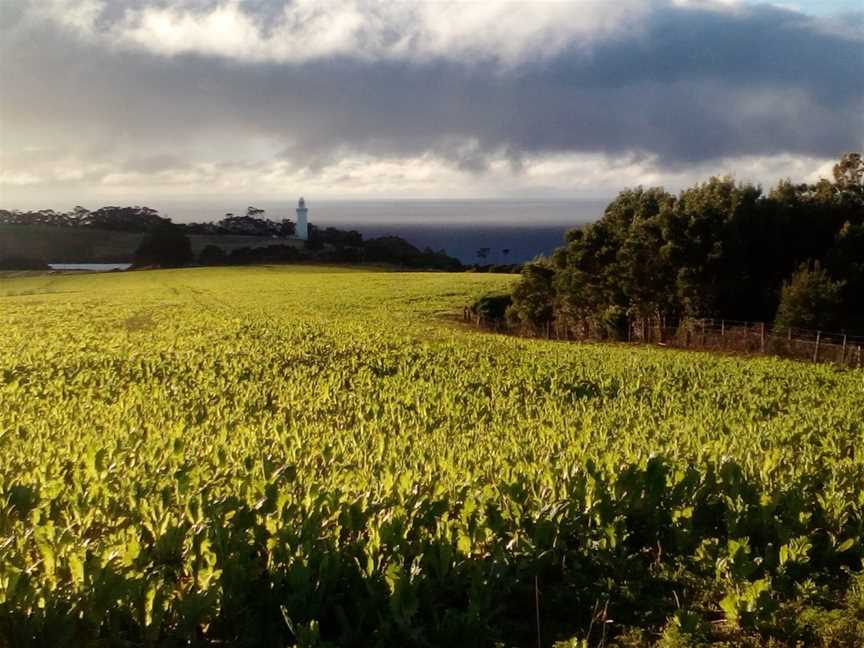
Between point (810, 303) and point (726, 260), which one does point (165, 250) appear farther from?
point (810, 303)

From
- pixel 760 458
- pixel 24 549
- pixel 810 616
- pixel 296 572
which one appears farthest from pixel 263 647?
pixel 760 458

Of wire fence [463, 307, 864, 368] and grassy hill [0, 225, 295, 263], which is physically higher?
grassy hill [0, 225, 295, 263]

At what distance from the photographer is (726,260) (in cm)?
3572

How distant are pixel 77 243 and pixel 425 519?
103215mm

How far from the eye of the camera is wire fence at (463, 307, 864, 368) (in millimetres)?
26000

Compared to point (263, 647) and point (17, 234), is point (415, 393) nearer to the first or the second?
point (263, 647)

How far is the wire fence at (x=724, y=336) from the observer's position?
2600 centimetres

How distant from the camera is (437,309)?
1731 inches

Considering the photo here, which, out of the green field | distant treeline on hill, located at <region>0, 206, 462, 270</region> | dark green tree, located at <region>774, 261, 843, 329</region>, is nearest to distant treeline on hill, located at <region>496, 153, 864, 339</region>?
dark green tree, located at <region>774, 261, 843, 329</region>

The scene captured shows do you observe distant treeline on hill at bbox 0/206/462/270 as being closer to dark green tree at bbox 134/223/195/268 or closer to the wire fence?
dark green tree at bbox 134/223/195/268

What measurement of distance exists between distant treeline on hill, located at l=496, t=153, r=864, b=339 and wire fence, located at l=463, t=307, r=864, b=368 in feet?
1.24

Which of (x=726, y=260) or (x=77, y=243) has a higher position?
(x=77, y=243)

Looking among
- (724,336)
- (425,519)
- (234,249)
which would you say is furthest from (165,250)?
(425,519)

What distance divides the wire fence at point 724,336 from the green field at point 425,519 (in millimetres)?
12037
